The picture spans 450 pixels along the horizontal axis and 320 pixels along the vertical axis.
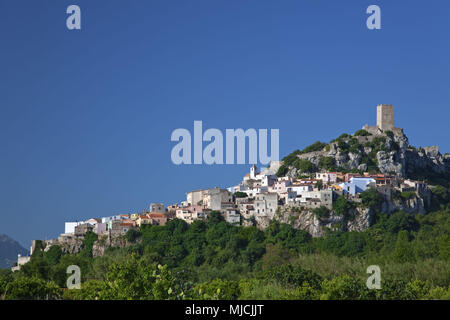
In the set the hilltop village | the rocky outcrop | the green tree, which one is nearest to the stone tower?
the hilltop village

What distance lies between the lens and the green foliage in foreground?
39.7 m

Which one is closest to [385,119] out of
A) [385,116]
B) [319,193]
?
[385,116]

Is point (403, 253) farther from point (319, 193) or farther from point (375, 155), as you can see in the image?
point (375, 155)

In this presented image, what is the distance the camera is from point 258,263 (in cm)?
6762

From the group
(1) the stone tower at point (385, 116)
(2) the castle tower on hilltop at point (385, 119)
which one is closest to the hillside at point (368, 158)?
(2) the castle tower on hilltop at point (385, 119)

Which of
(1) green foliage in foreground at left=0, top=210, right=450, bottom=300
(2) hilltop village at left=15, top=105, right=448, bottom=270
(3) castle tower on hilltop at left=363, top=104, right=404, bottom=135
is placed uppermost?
(3) castle tower on hilltop at left=363, top=104, right=404, bottom=135

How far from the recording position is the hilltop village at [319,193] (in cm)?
7425

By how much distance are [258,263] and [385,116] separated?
35.7m

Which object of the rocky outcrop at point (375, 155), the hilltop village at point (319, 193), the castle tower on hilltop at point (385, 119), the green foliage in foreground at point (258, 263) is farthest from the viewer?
the castle tower on hilltop at point (385, 119)

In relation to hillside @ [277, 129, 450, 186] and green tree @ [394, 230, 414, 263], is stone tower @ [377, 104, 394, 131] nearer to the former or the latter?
hillside @ [277, 129, 450, 186]

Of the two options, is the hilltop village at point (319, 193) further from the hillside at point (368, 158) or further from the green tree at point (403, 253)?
the green tree at point (403, 253)

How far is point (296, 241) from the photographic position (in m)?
71.0

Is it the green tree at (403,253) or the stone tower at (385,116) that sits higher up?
the stone tower at (385,116)
